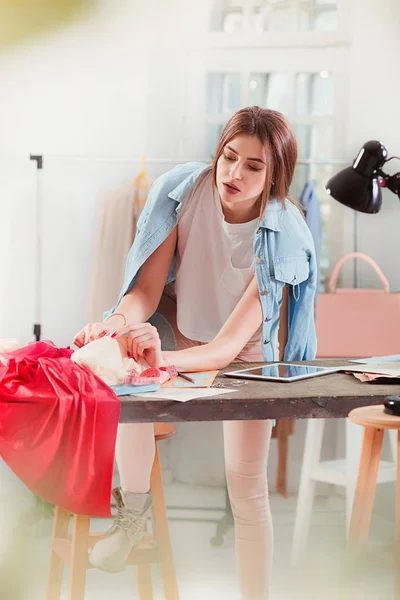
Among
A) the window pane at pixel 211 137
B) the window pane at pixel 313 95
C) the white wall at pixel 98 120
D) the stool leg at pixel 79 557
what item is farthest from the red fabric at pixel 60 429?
the window pane at pixel 313 95

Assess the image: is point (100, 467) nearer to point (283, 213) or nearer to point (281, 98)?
point (283, 213)

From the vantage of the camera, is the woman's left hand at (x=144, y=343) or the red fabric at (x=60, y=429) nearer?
the red fabric at (x=60, y=429)

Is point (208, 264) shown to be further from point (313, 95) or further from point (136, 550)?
point (313, 95)

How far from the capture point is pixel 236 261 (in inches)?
83.0

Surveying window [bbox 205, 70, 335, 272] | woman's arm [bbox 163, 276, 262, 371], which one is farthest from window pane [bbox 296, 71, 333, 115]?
woman's arm [bbox 163, 276, 262, 371]

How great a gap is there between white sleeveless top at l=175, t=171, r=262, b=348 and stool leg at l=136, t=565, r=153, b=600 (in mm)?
631

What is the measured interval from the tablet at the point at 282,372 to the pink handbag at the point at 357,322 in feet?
3.91

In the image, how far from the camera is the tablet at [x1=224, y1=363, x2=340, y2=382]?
1575 millimetres

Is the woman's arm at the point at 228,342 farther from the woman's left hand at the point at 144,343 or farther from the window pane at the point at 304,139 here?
the window pane at the point at 304,139

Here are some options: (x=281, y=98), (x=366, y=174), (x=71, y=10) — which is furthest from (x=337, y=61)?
(x=71, y=10)

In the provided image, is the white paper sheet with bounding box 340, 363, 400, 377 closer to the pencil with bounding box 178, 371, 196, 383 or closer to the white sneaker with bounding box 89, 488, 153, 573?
the pencil with bounding box 178, 371, 196, 383

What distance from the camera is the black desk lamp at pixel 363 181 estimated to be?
2550mm

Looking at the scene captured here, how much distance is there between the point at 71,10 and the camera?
230cm

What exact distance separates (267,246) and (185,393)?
2.29 ft
